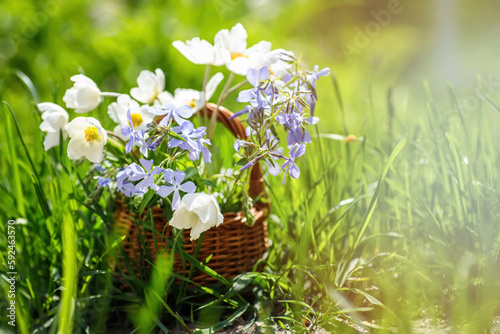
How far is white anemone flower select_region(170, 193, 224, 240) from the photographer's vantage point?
873 mm

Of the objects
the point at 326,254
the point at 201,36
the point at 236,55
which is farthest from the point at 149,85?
the point at 201,36

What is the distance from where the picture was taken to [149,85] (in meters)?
1.13

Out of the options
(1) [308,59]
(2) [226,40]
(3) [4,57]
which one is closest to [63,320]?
(2) [226,40]

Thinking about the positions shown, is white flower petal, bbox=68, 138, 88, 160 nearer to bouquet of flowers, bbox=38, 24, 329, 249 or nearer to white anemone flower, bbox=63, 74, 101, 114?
bouquet of flowers, bbox=38, 24, 329, 249

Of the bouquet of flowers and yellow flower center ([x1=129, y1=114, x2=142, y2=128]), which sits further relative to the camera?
yellow flower center ([x1=129, y1=114, x2=142, y2=128])

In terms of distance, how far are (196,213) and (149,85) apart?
371 mm

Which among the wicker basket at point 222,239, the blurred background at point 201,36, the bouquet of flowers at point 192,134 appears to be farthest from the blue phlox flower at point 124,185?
the blurred background at point 201,36

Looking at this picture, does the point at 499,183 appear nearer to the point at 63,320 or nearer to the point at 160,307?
the point at 160,307

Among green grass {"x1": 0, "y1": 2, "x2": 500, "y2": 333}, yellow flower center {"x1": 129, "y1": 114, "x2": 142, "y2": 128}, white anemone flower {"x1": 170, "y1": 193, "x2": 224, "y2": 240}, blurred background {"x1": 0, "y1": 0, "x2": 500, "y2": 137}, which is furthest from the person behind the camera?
blurred background {"x1": 0, "y1": 0, "x2": 500, "y2": 137}

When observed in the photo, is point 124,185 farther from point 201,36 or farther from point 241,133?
point 201,36

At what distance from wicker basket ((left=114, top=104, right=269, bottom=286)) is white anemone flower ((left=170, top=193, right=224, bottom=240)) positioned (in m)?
0.12

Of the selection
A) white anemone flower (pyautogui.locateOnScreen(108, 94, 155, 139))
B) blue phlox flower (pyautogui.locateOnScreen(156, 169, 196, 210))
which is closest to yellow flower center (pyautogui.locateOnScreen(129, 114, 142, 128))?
white anemone flower (pyautogui.locateOnScreen(108, 94, 155, 139))

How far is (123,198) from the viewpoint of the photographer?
3.51ft

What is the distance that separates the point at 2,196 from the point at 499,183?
126 cm
